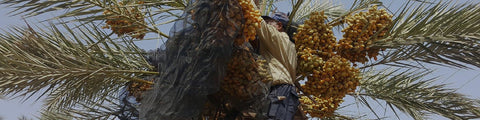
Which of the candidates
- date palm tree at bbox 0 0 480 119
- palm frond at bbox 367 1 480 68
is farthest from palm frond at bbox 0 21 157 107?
palm frond at bbox 367 1 480 68

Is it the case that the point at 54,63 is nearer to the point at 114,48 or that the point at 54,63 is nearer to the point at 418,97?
the point at 114,48

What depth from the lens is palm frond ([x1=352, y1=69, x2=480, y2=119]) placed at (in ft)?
17.0

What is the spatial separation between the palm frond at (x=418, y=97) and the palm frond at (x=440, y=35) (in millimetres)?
843

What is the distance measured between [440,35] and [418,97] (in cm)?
126

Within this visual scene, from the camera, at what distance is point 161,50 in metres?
3.83

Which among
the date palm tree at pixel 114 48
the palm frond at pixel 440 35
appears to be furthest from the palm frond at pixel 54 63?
the palm frond at pixel 440 35

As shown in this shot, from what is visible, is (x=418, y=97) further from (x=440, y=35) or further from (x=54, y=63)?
(x=54, y=63)

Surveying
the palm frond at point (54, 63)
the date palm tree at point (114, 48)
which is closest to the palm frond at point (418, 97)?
the date palm tree at point (114, 48)

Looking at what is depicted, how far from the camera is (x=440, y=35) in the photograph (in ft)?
13.9

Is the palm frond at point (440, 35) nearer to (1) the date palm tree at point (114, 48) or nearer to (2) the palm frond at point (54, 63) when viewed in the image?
(1) the date palm tree at point (114, 48)

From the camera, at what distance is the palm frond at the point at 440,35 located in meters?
4.21

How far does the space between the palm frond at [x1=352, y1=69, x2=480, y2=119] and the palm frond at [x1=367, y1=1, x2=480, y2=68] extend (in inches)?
33.2

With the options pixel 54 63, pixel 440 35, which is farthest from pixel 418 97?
pixel 54 63

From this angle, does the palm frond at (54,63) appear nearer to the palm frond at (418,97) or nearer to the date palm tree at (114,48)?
the date palm tree at (114,48)
